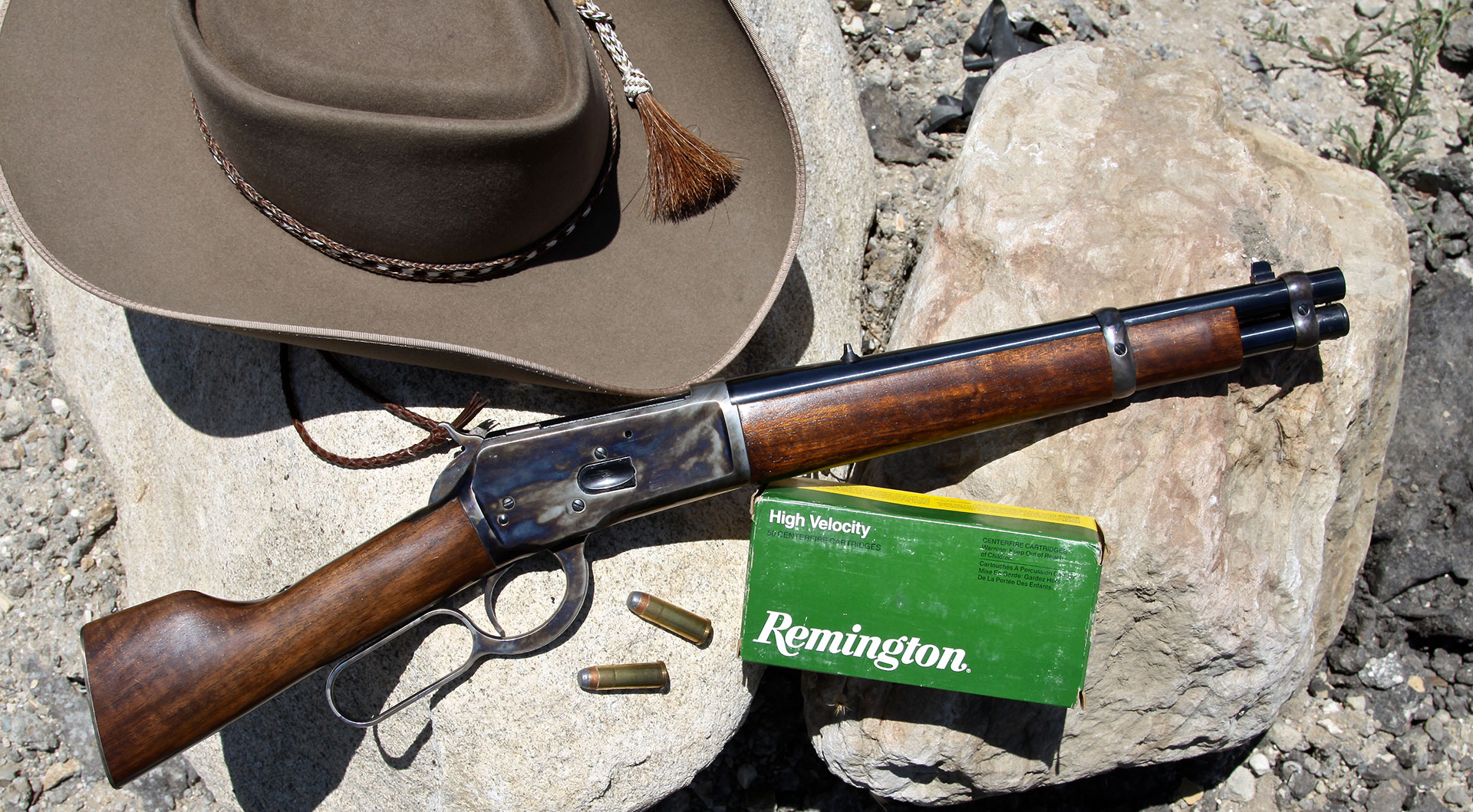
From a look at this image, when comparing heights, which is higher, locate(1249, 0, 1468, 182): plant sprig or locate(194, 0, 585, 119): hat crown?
locate(194, 0, 585, 119): hat crown

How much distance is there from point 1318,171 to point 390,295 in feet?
9.84

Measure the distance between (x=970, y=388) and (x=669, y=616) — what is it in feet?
3.61

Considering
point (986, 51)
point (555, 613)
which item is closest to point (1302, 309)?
point (986, 51)

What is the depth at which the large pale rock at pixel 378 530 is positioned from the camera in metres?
2.79

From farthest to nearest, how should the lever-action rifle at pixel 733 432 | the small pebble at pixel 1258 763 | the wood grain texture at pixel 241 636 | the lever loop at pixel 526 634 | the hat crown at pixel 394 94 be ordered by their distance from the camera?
the small pebble at pixel 1258 763 → the lever loop at pixel 526 634 → the lever-action rifle at pixel 733 432 → the wood grain texture at pixel 241 636 → the hat crown at pixel 394 94

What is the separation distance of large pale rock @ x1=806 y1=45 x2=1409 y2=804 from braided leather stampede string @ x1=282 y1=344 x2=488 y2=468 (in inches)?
51.4

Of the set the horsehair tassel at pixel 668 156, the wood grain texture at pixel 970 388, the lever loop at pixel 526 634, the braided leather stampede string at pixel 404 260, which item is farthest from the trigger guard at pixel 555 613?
the horsehair tassel at pixel 668 156

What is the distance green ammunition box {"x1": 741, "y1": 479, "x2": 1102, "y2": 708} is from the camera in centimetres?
248

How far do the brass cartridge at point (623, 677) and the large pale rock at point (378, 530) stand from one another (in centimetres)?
5

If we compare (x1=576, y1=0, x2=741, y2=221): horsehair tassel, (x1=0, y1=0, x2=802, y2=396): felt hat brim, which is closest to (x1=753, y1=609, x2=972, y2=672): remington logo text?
(x1=0, y1=0, x2=802, y2=396): felt hat brim

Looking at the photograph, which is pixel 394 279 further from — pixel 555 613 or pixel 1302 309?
pixel 1302 309

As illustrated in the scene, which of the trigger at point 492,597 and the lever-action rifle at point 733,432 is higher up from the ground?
the lever-action rifle at point 733,432

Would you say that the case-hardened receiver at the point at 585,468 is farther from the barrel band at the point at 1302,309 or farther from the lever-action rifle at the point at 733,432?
the barrel band at the point at 1302,309

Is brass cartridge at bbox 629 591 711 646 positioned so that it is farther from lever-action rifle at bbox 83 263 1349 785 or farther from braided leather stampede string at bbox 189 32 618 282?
braided leather stampede string at bbox 189 32 618 282
